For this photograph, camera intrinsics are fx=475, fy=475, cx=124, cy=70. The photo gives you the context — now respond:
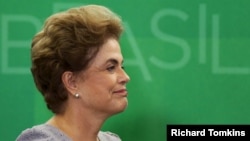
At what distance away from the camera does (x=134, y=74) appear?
5.82 feet

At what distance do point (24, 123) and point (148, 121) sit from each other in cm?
47

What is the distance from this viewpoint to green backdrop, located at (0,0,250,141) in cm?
176

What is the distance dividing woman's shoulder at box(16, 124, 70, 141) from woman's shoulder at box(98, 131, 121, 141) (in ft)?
0.67

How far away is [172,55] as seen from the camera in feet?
5.77

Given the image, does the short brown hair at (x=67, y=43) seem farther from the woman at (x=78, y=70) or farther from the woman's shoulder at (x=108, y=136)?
the woman's shoulder at (x=108, y=136)

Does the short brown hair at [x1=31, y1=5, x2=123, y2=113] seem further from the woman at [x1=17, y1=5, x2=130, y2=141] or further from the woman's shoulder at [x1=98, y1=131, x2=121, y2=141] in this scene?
the woman's shoulder at [x1=98, y1=131, x2=121, y2=141]

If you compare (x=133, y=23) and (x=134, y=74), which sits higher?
(x=133, y=23)

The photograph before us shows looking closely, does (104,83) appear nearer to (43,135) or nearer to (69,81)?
(69,81)

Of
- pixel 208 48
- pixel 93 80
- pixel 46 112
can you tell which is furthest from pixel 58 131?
pixel 208 48

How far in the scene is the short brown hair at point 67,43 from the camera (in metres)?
1.41

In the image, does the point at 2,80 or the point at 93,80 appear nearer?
the point at 93,80

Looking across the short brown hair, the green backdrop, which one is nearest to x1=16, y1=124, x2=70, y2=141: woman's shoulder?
the short brown hair

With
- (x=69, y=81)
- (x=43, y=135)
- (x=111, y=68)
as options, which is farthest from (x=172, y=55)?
(x=43, y=135)

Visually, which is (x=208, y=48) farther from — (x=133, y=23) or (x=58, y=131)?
(x=58, y=131)
